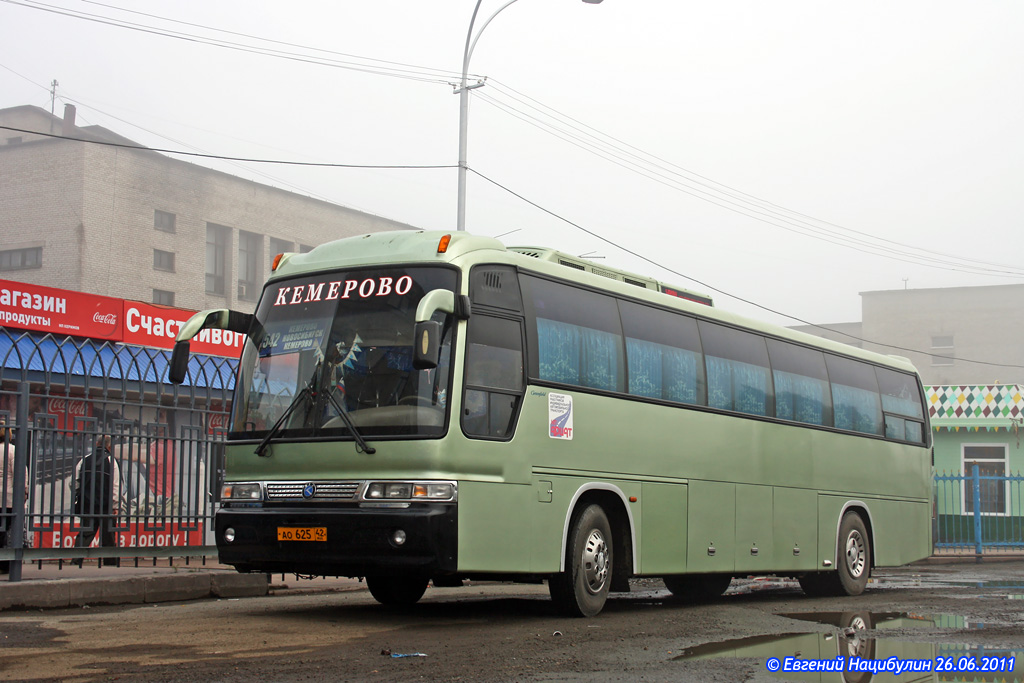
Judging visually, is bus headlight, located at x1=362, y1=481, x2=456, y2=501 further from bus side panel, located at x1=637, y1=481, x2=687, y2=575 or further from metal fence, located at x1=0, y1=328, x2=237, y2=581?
metal fence, located at x1=0, y1=328, x2=237, y2=581

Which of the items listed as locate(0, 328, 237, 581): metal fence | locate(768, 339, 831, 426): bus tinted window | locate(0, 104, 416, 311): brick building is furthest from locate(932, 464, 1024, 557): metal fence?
locate(0, 104, 416, 311): brick building

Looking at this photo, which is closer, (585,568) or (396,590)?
(585,568)

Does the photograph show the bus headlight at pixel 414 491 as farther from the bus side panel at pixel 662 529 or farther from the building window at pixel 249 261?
the building window at pixel 249 261

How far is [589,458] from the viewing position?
35.9ft

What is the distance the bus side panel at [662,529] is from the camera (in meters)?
11.7

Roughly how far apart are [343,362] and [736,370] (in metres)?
5.71

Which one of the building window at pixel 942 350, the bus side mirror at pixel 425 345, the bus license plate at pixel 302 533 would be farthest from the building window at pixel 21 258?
the building window at pixel 942 350

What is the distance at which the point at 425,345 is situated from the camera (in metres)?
8.83

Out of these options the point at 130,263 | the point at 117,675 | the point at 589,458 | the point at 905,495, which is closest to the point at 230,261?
the point at 130,263

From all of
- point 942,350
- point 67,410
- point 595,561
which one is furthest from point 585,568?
point 942,350

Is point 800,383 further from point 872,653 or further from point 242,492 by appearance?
point 242,492

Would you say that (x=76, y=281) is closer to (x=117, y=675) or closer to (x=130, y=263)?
(x=130, y=263)

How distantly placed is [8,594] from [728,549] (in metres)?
7.57

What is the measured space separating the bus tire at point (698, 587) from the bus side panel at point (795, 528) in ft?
2.87
